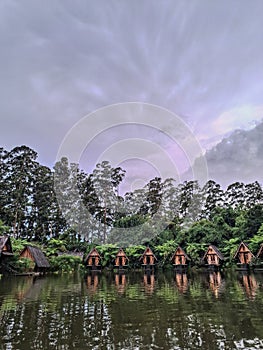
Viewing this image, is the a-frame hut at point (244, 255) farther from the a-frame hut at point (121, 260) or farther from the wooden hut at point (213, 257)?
the a-frame hut at point (121, 260)

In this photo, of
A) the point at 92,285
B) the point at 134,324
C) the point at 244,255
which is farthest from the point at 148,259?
the point at 134,324

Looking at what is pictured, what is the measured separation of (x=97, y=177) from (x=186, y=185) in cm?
1648

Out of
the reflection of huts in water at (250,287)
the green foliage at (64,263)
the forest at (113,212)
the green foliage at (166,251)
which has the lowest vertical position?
the reflection of huts in water at (250,287)

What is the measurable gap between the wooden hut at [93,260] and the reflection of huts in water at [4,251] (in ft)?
31.3

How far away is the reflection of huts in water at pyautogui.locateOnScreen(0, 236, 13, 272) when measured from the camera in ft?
79.2

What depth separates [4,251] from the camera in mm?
24844

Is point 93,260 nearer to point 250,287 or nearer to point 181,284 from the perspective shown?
point 181,284

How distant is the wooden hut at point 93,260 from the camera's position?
111ft

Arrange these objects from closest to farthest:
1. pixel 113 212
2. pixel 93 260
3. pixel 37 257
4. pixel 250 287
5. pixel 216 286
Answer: pixel 250 287 < pixel 216 286 < pixel 37 257 < pixel 93 260 < pixel 113 212

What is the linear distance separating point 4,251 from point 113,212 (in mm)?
26785

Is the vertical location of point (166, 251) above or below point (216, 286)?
above

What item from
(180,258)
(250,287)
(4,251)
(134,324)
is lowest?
(134,324)

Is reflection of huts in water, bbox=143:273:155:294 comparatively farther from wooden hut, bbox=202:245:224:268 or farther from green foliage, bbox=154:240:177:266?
green foliage, bbox=154:240:177:266

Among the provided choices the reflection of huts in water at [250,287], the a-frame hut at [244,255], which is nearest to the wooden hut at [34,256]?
the reflection of huts in water at [250,287]
